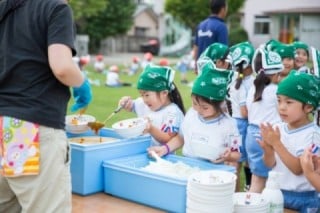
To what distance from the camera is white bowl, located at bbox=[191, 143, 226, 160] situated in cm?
255

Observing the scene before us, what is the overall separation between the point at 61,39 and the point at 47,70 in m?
0.14

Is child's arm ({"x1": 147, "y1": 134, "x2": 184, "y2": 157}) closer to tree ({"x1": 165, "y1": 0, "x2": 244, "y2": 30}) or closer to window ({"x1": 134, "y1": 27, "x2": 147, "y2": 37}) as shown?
tree ({"x1": 165, "y1": 0, "x2": 244, "y2": 30})

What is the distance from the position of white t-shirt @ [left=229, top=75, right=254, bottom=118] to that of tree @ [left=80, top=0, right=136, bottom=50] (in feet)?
81.0

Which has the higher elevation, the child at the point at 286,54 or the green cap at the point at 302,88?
the child at the point at 286,54

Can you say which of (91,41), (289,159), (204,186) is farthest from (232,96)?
(91,41)

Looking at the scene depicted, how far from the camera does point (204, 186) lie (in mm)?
1866

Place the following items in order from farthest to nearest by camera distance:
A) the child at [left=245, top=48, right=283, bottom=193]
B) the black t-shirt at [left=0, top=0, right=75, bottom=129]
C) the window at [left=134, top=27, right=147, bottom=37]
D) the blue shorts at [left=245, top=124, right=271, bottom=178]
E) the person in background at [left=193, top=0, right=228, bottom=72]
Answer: the window at [left=134, top=27, right=147, bottom=37]
the person in background at [left=193, top=0, right=228, bottom=72]
the child at [left=245, top=48, right=283, bottom=193]
the blue shorts at [left=245, top=124, right=271, bottom=178]
the black t-shirt at [left=0, top=0, right=75, bottom=129]

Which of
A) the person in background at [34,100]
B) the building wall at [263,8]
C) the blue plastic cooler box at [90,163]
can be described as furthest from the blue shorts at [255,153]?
the building wall at [263,8]

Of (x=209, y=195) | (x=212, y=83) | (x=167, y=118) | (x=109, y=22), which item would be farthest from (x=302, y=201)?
(x=109, y=22)

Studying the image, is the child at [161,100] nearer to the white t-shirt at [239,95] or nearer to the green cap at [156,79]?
the green cap at [156,79]

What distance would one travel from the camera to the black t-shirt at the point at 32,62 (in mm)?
1827

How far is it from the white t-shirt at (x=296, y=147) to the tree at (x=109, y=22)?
26.2 metres

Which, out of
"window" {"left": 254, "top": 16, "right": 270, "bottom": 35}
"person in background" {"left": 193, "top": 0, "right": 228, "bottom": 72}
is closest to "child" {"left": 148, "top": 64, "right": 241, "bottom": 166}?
"person in background" {"left": 193, "top": 0, "right": 228, "bottom": 72}

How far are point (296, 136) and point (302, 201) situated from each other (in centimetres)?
28
